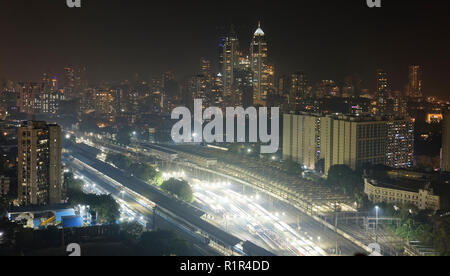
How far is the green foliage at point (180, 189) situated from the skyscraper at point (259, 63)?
13314 millimetres

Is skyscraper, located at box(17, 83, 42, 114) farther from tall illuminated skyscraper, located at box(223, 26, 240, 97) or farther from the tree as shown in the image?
the tree

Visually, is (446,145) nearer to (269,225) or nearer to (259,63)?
(269,225)

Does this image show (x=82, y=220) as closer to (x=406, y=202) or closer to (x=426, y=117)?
(x=406, y=202)

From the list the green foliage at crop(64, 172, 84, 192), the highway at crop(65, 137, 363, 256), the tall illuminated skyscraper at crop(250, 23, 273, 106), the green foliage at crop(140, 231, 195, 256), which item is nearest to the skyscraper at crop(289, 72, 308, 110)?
the tall illuminated skyscraper at crop(250, 23, 273, 106)

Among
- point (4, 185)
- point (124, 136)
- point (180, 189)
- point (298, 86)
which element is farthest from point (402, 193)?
point (298, 86)

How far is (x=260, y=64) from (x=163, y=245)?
1770cm

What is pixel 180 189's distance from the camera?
8859 millimetres

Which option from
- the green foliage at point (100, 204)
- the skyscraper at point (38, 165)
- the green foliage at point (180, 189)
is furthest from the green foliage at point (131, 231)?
the green foliage at point (180, 189)

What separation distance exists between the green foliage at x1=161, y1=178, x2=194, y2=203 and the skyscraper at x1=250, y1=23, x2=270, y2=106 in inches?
524

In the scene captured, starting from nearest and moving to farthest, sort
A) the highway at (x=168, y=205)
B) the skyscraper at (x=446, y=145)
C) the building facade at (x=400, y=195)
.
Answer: the highway at (x=168, y=205) < the building facade at (x=400, y=195) < the skyscraper at (x=446, y=145)

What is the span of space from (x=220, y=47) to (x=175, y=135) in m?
7.80
